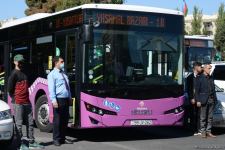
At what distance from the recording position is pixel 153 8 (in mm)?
12867

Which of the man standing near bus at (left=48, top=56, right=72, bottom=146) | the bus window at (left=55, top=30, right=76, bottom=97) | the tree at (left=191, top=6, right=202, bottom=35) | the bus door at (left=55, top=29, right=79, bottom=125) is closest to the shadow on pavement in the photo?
the bus door at (left=55, top=29, right=79, bottom=125)

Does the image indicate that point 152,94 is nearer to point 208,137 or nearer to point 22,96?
point 208,137

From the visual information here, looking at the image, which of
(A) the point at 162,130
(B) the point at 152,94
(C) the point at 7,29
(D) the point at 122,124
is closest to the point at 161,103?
(B) the point at 152,94

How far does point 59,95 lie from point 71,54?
3.92 ft

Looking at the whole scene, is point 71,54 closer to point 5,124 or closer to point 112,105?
point 112,105

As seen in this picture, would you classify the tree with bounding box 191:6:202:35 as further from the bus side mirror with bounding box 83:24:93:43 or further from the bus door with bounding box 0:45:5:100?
the bus side mirror with bounding box 83:24:93:43

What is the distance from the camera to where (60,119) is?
38.7ft

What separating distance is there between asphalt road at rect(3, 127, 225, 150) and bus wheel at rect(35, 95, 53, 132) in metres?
0.17

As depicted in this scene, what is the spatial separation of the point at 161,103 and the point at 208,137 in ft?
5.78

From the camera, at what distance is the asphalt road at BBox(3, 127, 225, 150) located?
1167cm

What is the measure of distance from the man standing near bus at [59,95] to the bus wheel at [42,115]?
152cm

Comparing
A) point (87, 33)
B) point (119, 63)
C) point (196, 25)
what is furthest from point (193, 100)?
point (196, 25)

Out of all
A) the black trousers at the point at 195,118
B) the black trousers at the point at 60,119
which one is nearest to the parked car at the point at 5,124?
the black trousers at the point at 60,119

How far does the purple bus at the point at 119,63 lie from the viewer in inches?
469
